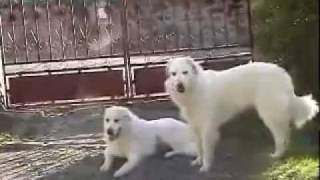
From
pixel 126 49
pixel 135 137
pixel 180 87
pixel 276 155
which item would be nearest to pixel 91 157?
pixel 135 137

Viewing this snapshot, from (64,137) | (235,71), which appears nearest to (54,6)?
(64,137)

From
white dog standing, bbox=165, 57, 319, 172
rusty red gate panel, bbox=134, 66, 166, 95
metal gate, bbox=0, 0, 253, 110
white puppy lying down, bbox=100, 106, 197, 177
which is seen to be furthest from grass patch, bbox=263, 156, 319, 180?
rusty red gate panel, bbox=134, 66, 166, 95

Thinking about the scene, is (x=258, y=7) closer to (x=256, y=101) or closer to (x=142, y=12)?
(x=256, y=101)

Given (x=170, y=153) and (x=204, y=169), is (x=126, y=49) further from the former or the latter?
(x=204, y=169)

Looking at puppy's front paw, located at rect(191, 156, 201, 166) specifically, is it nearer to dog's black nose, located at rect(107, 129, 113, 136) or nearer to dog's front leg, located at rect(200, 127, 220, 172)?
dog's front leg, located at rect(200, 127, 220, 172)

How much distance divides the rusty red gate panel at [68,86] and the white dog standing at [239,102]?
10.1 feet

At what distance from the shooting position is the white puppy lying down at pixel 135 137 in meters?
5.61

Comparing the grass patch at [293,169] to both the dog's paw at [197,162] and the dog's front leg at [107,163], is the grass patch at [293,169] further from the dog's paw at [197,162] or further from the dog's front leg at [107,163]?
the dog's front leg at [107,163]

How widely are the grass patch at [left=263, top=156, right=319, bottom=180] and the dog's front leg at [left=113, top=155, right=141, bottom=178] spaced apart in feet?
3.49

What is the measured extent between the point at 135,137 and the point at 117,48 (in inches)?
196

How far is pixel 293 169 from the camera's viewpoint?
5.20 metres

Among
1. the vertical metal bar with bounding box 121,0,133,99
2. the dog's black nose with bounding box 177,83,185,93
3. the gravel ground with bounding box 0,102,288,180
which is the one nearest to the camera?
the dog's black nose with bounding box 177,83,185,93

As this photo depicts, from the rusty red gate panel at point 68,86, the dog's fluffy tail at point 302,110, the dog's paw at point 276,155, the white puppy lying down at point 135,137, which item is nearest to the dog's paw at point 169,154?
the white puppy lying down at point 135,137

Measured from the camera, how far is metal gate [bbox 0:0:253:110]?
8617 mm
